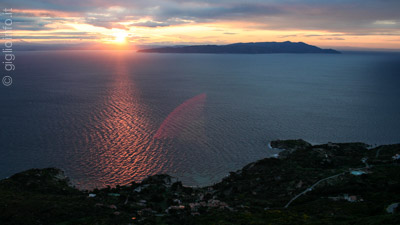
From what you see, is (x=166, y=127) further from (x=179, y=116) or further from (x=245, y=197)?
(x=245, y=197)

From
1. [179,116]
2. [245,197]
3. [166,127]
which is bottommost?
[245,197]

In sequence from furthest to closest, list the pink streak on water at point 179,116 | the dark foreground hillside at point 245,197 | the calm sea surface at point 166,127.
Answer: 1. the pink streak on water at point 179,116
2. the calm sea surface at point 166,127
3. the dark foreground hillside at point 245,197

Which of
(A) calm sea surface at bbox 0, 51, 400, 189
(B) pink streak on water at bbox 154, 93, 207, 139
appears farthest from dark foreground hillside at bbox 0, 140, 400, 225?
(B) pink streak on water at bbox 154, 93, 207, 139

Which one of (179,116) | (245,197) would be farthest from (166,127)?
(245,197)

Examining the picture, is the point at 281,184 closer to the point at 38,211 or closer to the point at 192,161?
the point at 192,161

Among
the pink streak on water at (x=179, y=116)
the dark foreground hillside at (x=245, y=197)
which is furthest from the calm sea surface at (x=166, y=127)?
the dark foreground hillside at (x=245, y=197)

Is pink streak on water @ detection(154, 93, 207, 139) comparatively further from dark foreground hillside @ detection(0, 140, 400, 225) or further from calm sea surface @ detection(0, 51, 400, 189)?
dark foreground hillside @ detection(0, 140, 400, 225)

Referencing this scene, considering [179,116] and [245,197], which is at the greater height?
[179,116]

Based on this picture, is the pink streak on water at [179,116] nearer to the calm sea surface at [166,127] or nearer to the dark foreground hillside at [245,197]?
the calm sea surface at [166,127]

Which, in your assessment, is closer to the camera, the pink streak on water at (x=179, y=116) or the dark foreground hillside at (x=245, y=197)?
the dark foreground hillside at (x=245, y=197)
